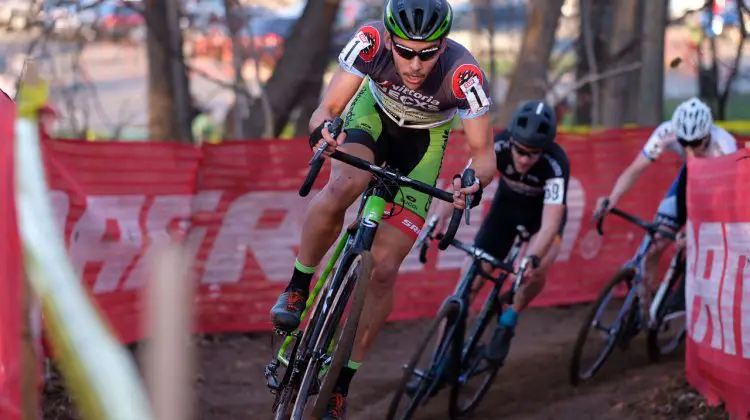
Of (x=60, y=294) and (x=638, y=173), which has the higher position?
(x=60, y=294)

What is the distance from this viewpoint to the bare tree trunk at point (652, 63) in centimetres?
1265

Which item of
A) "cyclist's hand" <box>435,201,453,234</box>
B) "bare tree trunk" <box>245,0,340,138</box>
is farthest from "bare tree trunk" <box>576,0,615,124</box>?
"cyclist's hand" <box>435,201,453,234</box>

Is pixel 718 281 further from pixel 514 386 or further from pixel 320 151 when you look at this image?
pixel 320 151

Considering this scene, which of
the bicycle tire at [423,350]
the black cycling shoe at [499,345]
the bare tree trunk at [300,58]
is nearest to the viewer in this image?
the bicycle tire at [423,350]

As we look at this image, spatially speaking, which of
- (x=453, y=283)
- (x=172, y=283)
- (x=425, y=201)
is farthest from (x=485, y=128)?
(x=453, y=283)

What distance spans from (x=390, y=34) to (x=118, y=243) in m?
4.15

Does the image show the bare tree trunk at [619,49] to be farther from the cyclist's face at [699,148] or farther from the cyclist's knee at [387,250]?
the cyclist's knee at [387,250]

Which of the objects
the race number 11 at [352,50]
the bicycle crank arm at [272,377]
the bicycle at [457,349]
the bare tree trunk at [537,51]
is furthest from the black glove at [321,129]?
the bare tree trunk at [537,51]

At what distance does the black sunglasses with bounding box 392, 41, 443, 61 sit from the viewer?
5.38m

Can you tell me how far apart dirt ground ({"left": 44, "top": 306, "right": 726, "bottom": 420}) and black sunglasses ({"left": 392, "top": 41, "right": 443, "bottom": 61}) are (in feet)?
9.56

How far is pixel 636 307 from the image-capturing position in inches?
348

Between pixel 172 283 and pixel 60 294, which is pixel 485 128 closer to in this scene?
pixel 60 294

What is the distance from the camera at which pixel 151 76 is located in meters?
16.6

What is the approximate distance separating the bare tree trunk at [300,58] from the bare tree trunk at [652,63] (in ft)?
14.1
